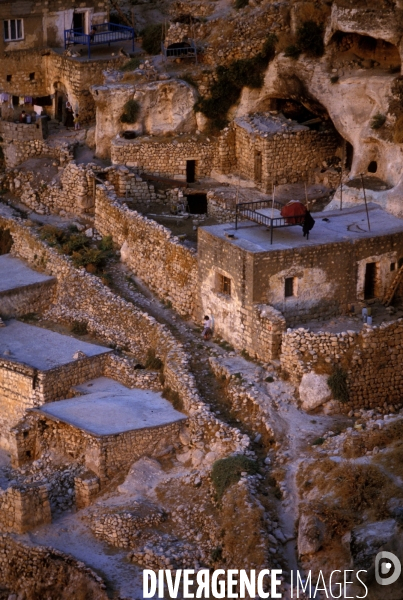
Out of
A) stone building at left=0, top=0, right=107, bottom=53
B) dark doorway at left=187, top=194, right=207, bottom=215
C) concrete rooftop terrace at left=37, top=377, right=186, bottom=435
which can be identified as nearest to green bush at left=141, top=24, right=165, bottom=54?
stone building at left=0, top=0, right=107, bottom=53

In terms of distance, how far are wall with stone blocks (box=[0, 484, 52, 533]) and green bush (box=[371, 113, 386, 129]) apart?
14.6 m

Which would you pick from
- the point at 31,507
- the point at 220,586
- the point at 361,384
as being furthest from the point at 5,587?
the point at 361,384

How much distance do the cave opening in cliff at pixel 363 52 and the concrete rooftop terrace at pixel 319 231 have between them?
17.0ft

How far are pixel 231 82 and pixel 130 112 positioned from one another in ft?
10.8

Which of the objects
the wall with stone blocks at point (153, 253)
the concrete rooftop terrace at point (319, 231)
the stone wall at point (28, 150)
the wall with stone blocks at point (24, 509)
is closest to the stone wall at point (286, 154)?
the wall with stone blocks at point (153, 253)

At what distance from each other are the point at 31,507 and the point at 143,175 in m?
14.5

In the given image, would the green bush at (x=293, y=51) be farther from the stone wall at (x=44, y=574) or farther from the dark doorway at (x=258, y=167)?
the stone wall at (x=44, y=574)

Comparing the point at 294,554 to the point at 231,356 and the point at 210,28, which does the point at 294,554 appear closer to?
the point at 231,356

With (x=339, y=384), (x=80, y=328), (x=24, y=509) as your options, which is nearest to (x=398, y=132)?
(x=339, y=384)

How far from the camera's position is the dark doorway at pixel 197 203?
54500 mm

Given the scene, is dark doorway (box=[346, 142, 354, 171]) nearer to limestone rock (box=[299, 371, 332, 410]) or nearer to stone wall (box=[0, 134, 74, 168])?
stone wall (box=[0, 134, 74, 168])

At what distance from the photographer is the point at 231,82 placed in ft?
179

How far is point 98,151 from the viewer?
5638cm

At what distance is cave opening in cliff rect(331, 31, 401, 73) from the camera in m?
51.9
